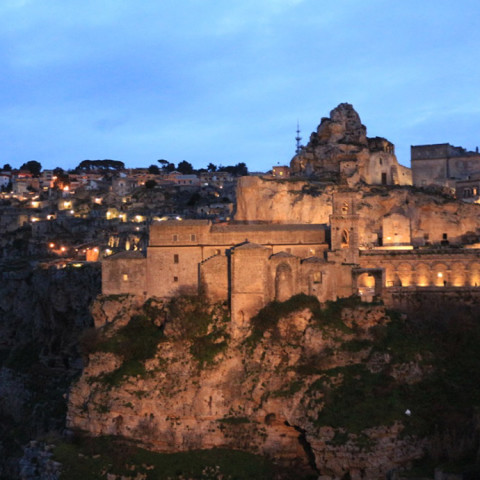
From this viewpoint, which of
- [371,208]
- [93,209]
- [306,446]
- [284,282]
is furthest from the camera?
[93,209]

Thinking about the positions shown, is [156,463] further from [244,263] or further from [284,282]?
[284,282]

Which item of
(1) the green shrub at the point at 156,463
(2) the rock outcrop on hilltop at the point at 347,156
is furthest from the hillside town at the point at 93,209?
(1) the green shrub at the point at 156,463

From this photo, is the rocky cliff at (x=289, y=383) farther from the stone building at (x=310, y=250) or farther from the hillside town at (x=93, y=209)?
the hillside town at (x=93, y=209)

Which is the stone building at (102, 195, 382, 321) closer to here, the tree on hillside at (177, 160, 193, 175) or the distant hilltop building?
the distant hilltop building

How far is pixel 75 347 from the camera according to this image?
2475 inches

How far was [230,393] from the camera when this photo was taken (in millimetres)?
41750

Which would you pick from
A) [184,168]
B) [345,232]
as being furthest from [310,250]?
[184,168]

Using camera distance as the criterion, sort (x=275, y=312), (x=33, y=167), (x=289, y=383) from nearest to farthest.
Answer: (x=289, y=383)
(x=275, y=312)
(x=33, y=167)

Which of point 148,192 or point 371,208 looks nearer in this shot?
point 371,208

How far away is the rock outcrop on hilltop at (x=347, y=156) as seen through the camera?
62.1 meters

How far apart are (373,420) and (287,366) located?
6273 millimetres

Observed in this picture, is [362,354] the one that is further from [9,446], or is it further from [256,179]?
[9,446]

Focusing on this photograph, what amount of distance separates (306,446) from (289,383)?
11.5 ft

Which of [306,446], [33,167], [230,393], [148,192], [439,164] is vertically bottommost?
[306,446]
